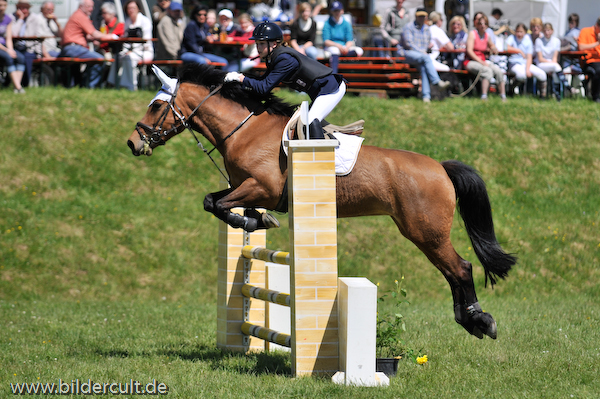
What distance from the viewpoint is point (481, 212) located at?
6.90 meters

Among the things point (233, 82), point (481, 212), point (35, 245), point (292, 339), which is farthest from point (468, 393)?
point (35, 245)

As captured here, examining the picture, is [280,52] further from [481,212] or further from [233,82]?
[481,212]

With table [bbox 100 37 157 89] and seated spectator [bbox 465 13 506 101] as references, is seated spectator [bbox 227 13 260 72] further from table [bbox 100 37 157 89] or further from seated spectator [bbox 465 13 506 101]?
seated spectator [bbox 465 13 506 101]

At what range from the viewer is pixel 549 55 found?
1653 centimetres

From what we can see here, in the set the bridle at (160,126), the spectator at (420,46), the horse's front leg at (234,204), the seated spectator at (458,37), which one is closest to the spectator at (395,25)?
the seated spectator at (458,37)

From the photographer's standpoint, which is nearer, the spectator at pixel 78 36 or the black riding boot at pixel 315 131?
the black riding boot at pixel 315 131

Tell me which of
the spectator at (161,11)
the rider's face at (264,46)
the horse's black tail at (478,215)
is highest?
the spectator at (161,11)

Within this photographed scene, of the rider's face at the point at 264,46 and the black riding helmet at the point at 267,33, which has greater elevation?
the black riding helmet at the point at 267,33

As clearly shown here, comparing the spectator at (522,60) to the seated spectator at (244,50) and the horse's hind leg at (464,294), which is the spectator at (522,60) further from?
the horse's hind leg at (464,294)

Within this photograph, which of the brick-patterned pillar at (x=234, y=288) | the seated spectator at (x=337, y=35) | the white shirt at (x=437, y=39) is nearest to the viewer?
the brick-patterned pillar at (x=234, y=288)

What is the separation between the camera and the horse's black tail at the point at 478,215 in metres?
6.78

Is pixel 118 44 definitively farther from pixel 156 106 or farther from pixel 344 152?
pixel 344 152

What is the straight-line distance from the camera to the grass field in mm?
5867

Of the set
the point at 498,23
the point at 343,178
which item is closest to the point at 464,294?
the point at 343,178
